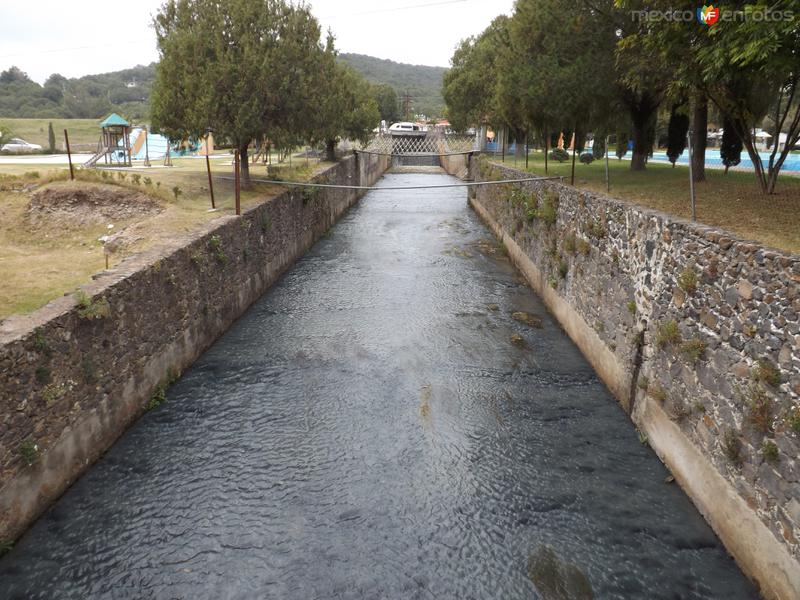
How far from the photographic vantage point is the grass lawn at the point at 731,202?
336 inches

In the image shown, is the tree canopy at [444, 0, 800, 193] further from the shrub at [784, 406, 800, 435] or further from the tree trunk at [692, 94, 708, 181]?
the shrub at [784, 406, 800, 435]

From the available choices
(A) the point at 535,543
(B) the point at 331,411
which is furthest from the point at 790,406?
(B) the point at 331,411

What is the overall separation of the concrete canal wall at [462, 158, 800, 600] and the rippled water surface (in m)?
0.59

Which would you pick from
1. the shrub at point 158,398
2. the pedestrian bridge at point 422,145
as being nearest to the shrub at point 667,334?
the shrub at point 158,398

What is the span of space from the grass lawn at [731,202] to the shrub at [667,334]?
1.65 metres

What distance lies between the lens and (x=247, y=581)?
266 inches

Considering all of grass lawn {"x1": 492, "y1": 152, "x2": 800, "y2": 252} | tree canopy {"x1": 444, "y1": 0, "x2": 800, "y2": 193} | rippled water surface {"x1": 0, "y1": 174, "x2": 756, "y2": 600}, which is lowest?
rippled water surface {"x1": 0, "y1": 174, "x2": 756, "y2": 600}

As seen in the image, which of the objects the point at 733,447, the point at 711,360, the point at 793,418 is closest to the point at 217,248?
the point at 711,360

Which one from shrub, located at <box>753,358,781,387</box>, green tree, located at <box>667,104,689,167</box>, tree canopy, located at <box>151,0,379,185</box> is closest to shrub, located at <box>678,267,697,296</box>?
shrub, located at <box>753,358,781,387</box>

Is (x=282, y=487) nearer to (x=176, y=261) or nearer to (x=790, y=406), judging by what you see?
(x=176, y=261)

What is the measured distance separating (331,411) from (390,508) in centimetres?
306

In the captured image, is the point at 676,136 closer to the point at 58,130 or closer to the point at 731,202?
the point at 731,202

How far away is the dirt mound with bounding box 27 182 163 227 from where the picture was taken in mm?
15498

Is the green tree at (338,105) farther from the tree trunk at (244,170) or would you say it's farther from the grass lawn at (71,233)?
the grass lawn at (71,233)
